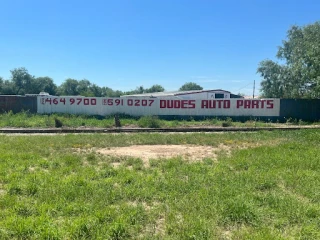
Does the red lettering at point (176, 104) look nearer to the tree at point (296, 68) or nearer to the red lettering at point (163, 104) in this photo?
the red lettering at point (163, 104)

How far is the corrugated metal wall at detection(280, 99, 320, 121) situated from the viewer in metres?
22.3

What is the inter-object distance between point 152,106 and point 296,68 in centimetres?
1224

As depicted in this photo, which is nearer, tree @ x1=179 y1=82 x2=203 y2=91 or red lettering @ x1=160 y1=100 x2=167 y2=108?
red lettering @ x1=160 y1=100 x2=167 y2=108

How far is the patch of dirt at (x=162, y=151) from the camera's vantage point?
8.78 metres

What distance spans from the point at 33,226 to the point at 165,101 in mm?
19519

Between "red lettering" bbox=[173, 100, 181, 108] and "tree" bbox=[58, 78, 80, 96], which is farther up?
"tree" bbox=[58, 78, 80, 96]

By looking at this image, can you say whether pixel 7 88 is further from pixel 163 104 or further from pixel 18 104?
pixel 163 104

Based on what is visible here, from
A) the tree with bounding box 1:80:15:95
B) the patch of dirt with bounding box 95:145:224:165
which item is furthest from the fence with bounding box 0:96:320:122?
the tree with bounding box 1:80:15:95

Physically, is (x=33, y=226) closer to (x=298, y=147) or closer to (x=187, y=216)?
(x=187, y=216)

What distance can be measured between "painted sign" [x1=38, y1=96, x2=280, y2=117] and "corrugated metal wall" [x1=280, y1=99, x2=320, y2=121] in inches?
51.5

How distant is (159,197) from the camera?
193 inches

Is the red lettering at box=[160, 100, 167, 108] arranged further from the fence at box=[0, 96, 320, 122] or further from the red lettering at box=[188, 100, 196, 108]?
the red lettering at box=[188, 100, 196, 108]

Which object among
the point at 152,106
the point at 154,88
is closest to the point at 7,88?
the point at 154,88

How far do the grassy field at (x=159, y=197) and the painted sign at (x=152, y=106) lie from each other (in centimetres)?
1472
